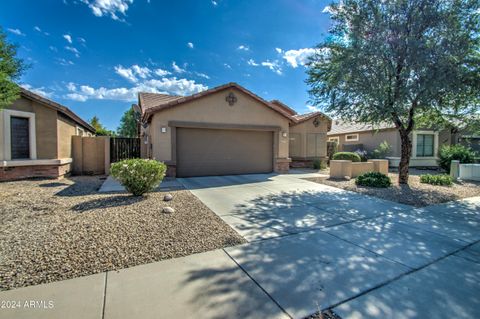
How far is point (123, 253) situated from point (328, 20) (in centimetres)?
1047

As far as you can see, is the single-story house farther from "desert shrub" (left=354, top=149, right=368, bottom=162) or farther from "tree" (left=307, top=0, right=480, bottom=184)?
"tree" (left=307, top=0, right=480, bottom=184)

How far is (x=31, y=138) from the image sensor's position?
937cm

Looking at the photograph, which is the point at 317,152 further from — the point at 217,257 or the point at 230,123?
the point at 217,257

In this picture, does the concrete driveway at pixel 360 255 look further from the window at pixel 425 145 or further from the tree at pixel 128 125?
the tree at pixel 128 125

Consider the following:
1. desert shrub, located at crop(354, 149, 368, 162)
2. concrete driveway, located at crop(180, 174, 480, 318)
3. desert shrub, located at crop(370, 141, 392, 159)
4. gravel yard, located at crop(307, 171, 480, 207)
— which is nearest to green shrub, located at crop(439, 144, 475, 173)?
desert shrub, located at crop(370, 141, 392, 159)

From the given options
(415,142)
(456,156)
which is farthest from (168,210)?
(415,142)

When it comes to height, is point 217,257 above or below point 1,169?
below

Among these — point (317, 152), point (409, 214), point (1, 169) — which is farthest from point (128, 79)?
point (409, 214)

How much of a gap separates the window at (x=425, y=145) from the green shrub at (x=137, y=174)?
20.0 meters

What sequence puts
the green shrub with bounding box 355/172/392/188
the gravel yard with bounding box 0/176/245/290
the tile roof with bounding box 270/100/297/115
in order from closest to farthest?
the gravel yard with bounding box 0/176/245/290 → the green shrub with bounding box 355/172/392/188 → the tile roof with bounding box 270/100/297/115

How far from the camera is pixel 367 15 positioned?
8180 mm

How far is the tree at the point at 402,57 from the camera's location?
24.0 feet

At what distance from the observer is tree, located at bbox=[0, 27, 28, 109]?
6.05 meters

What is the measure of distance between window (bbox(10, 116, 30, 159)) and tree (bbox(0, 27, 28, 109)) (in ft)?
10.6
